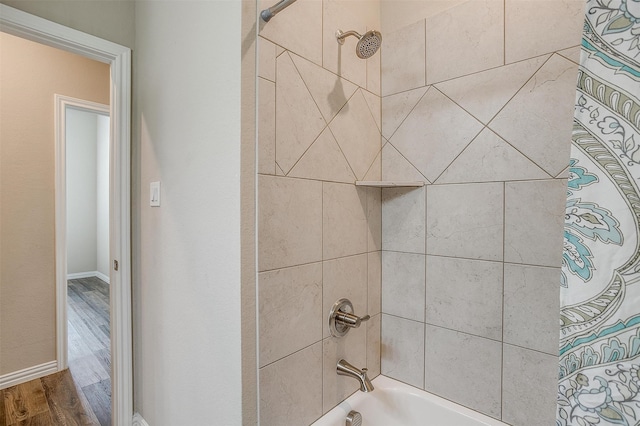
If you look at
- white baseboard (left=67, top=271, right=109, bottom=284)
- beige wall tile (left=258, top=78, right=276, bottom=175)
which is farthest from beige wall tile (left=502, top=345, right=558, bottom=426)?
white baseboard (left=67, top=271, right=109, bottom=284)

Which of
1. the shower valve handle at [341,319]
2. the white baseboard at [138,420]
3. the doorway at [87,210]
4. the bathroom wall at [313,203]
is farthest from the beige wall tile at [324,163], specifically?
the doorway at [87,210]

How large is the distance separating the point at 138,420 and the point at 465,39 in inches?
92.0

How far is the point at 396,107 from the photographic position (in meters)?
1.48

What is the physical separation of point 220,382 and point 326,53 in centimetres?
127

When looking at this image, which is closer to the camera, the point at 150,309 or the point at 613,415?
the point at 613,415

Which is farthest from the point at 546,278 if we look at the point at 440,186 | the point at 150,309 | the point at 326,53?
the point at 150,309

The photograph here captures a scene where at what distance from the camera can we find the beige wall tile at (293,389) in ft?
3.34

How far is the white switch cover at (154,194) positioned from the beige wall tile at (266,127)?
2.13ft

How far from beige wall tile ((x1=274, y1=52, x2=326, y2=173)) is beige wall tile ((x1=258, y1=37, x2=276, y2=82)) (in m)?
0.03

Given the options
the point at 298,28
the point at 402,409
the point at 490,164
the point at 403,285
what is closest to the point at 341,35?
the point at 298,28

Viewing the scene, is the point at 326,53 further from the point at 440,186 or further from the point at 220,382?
the point at 220,382

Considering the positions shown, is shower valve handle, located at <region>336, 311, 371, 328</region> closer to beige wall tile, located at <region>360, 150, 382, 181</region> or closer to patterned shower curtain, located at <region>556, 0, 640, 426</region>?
beige wall tile, located at <region>360, 150, 382, 181</region>

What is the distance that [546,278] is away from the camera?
1.10 m

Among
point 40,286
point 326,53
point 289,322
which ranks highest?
point 326,53
